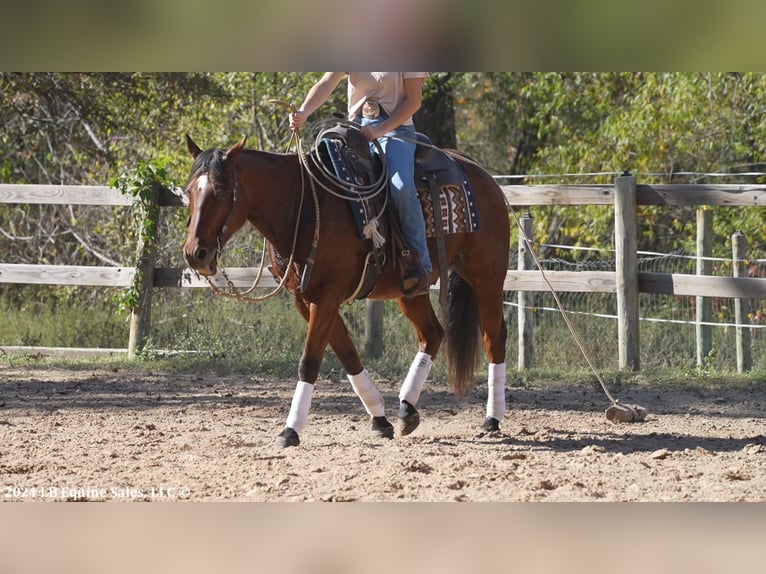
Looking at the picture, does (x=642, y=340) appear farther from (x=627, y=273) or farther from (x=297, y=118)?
(x=297, y=118)

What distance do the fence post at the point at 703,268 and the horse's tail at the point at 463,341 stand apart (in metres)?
3.70

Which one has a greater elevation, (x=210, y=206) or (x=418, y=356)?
(x=210, y=206)

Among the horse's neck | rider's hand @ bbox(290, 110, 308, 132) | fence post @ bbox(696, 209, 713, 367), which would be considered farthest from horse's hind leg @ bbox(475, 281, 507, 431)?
fence post @ bbox(696, 209, 713, 367)

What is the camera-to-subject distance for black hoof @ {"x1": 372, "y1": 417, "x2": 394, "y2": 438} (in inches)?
239

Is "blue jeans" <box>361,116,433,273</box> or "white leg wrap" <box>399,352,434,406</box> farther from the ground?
"blue jeans" <box>361,116,433,273</box>

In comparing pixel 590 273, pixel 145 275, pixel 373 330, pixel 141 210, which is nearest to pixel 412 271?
pixel 590 273

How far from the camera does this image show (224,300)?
10.9 m

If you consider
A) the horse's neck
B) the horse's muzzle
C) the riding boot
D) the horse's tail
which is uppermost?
the horse's neck

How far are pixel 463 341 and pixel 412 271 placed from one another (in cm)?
98

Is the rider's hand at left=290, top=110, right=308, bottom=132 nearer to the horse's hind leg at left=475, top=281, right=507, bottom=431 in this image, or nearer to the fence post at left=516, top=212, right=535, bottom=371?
the horse's hind leg at left=475, top=281, right=507, bottom=431

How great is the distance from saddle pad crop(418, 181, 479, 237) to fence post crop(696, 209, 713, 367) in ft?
13.1

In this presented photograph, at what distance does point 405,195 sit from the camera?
5.77 meters
